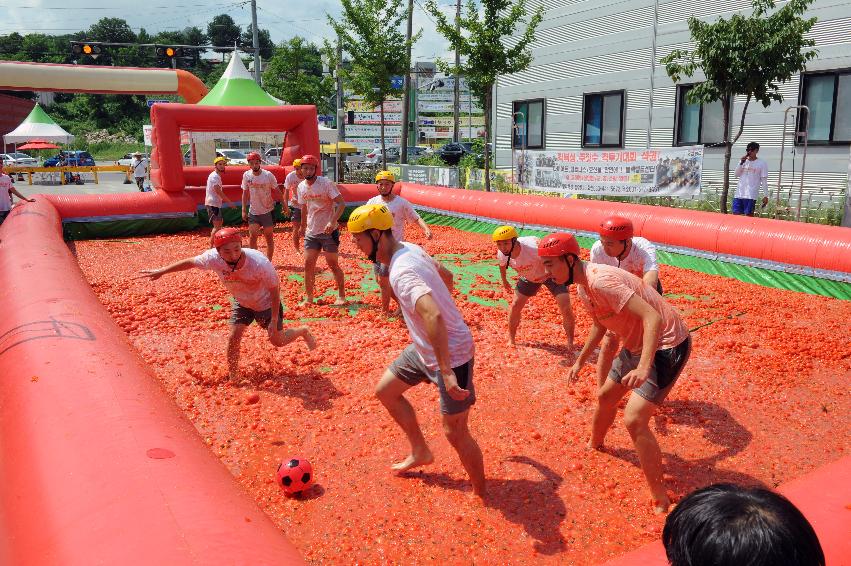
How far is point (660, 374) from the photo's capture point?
4148 millimetres

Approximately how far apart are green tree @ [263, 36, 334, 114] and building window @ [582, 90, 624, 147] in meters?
26.2

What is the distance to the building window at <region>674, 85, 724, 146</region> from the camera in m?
17.9

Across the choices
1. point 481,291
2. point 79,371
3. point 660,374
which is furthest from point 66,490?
point 481,291

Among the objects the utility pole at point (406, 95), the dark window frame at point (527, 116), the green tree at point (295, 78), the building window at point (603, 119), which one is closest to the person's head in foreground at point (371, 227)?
the building window at point (603, 119)

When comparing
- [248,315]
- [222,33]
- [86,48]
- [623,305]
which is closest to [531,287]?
[248,315]

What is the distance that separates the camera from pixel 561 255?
4203mm

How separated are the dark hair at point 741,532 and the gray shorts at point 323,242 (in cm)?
824

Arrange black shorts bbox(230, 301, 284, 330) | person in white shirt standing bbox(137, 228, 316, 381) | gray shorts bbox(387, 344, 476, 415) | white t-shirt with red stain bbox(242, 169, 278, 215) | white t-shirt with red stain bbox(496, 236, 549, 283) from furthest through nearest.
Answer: white t-shirt with red stain bbox(242, 169, 278, 215) → white t-shirt with red stain bbox(496, 236, 549, 283) → black shorts bbox(230, 301, 284, 330) → person in white shirt standing bbox(137, 228, 316, 381) → gray shorts bbox(387, 344, 476, 415)

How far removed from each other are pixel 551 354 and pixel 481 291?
10.1ft

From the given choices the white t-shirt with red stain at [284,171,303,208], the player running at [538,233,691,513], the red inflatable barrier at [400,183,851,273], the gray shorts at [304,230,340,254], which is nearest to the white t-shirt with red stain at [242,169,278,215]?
the white t-shirt with red stain at [284,171,303,208]

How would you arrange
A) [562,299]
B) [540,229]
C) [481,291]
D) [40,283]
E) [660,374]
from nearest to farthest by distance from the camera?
[660,374]
[40,283]
[562,299]
[481,291]
[540,229]

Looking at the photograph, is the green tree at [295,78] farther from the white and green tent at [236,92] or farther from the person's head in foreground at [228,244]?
the person's head in foreground at [228,244]

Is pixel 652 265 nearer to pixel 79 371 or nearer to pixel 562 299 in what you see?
pixel 562 299

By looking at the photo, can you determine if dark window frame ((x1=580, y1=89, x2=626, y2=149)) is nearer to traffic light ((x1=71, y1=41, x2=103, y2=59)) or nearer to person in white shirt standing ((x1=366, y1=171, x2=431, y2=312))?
person in white shirt standing ((x1=366, y1=171, x2=431, y2=312))
